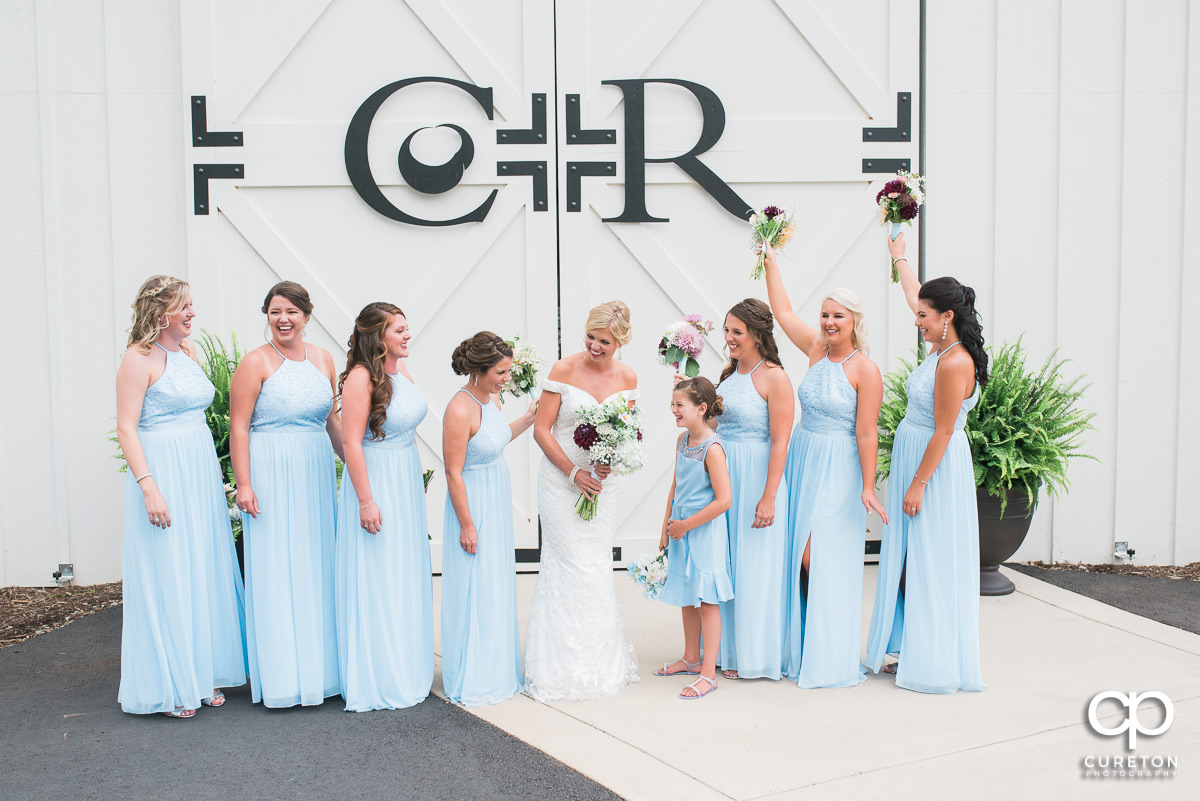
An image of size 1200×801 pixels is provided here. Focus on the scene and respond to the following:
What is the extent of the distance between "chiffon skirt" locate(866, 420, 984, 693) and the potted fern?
1448 millimetres

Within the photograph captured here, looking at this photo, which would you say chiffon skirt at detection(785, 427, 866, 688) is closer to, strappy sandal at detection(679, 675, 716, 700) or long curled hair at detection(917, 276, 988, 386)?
strappy sandal at detection(679, 675, 716, 700)

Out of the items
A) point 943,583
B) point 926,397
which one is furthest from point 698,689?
point 926,397

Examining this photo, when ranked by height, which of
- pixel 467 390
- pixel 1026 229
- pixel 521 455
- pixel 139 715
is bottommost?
pixel 139 715

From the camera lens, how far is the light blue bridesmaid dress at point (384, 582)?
450 centimetres

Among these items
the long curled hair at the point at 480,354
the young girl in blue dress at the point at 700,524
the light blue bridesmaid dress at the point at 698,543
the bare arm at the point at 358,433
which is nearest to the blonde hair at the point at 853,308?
the young girl in blue dress at the point at 700,524

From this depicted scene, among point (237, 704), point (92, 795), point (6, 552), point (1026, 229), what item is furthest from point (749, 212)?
point (6, 552)

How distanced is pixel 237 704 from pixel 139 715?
43 cm

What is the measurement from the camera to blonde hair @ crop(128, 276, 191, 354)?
4367mm

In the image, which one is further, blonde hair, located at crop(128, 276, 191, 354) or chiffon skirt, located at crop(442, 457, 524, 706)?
chiffon skirt, located at crop(442, 457, 524, 706)

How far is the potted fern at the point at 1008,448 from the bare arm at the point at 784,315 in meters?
1.43

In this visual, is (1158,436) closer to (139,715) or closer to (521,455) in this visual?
(521,455)

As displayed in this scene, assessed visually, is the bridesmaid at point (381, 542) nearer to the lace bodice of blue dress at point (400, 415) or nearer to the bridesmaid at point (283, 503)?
the lace bodice of blue dress at point (400, 415)

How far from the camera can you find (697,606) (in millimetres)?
4789

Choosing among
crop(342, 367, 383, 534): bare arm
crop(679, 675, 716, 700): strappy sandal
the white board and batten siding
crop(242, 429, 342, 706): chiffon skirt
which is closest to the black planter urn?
the white board and batten siding
